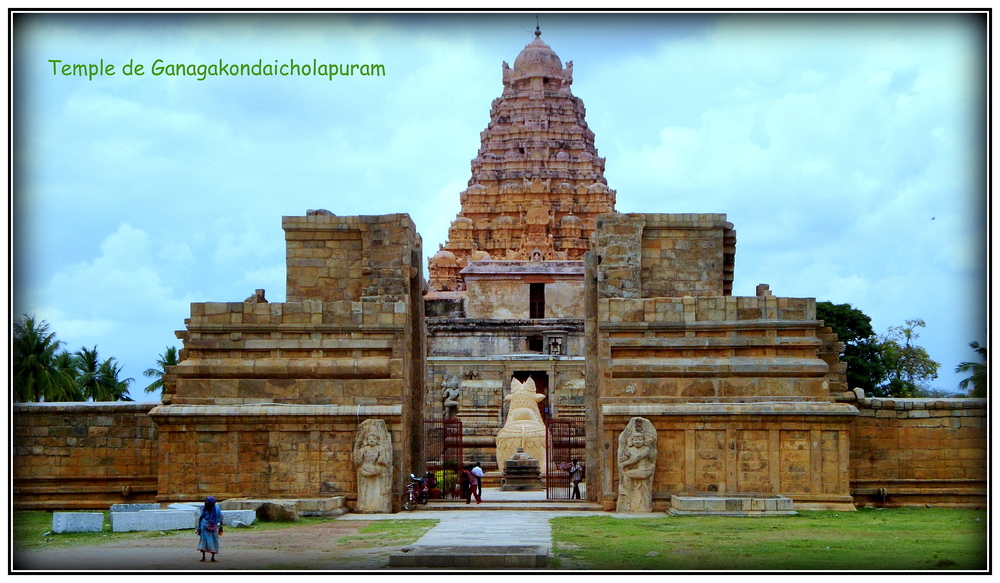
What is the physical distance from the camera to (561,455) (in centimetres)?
3956

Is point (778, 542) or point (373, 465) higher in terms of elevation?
point (373, 465)

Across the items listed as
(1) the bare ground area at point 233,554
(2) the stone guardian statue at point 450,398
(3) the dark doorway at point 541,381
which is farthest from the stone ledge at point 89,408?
(3) the dark doorway at point 541,381

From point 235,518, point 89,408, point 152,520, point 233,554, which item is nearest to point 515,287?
point 89,408

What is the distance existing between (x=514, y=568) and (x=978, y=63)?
885cm

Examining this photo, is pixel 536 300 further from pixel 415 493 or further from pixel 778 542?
pixel 778 542

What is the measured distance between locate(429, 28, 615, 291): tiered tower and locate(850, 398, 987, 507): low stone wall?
4622 centimetres

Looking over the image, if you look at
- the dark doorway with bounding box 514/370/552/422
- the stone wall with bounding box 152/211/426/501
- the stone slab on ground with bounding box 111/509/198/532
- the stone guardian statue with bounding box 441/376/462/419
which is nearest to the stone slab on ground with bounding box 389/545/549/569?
the stone slab on ground with bounding box 111/509/198/532

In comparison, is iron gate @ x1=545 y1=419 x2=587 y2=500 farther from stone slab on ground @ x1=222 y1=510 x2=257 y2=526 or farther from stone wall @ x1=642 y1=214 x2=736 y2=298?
stone slab on ground @ x1=222 y1=510 x2=257 y2=526

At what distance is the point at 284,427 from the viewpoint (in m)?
24.3

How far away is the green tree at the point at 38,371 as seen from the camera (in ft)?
131

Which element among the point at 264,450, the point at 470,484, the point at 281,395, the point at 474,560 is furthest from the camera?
the point at 470,484

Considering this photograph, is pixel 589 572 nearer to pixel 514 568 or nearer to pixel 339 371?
pixel 514 568

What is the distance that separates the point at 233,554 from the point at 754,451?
396 inches

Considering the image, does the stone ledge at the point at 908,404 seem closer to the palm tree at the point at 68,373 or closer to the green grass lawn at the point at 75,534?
the green grass lawn at the point at 75,534
